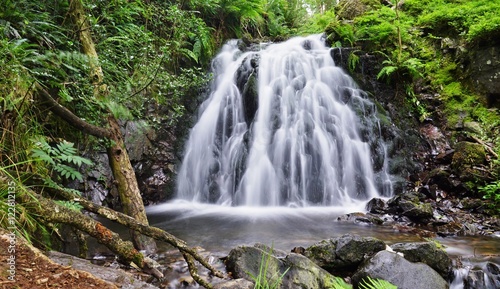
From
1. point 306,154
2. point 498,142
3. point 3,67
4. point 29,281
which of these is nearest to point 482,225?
point 498,142

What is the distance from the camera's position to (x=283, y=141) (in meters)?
8.62

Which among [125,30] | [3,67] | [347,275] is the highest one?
[125,30]

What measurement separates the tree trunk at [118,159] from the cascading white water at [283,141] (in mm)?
4263

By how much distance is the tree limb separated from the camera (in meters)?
3.05

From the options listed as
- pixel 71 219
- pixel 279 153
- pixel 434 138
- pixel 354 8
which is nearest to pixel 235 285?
pixel 71 219

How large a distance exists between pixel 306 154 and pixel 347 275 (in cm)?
494

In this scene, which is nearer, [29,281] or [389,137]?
[29,281]

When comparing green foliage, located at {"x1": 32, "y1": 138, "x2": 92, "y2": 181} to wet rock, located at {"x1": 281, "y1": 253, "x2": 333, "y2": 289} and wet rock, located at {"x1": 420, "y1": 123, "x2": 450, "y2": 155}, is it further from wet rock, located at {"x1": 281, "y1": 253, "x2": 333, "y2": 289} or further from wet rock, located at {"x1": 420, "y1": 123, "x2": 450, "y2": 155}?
wet rock, located at {"x1": 420, "y1": 123, "x2": 450, "y2": 155}

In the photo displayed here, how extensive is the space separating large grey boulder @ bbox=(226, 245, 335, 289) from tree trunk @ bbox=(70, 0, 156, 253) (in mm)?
1214

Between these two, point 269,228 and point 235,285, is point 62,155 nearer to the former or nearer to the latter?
point 235,285

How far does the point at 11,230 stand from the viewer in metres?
1.81

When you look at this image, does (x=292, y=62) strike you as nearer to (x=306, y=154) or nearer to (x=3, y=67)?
(x=306, y=154)

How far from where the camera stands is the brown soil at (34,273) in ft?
4.68

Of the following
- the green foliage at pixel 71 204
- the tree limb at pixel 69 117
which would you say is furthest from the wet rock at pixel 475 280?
the tree limb at pixel 69 117
